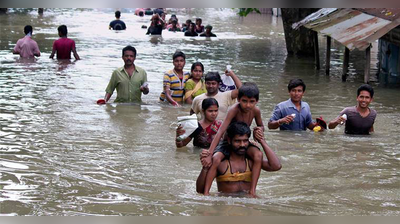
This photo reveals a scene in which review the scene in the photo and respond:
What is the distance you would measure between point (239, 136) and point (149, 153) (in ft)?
10.1

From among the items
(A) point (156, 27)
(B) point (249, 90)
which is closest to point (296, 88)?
(B) point (249, 90)

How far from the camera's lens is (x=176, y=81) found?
1248cm

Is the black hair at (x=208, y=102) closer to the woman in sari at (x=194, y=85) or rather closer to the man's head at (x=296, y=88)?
the man's head at (x=296, y=88)

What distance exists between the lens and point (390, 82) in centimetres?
1675

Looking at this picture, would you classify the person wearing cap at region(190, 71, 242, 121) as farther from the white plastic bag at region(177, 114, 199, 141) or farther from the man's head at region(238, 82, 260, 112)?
the man's head at region(238, 82, 260, 112)

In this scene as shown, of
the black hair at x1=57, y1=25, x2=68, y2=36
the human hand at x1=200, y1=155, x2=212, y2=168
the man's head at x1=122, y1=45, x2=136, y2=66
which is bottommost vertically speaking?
the human hand at x1=200, y1=155, x2=212, y2=168

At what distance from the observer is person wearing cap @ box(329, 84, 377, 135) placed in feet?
32.1

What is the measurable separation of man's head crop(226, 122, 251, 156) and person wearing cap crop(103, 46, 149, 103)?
572 centimetres

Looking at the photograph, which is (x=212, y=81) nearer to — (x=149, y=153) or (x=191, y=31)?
(x=149, y=153)

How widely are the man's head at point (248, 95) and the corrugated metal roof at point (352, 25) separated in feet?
23.3

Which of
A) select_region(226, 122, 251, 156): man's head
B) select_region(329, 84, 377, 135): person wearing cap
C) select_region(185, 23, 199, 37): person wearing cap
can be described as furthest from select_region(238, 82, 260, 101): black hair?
select_region(185, 23, 199, 37): person wearing cap
